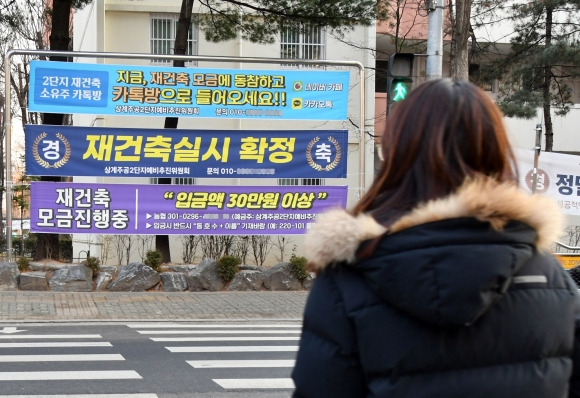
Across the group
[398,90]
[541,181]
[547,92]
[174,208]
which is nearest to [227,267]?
[174,208]

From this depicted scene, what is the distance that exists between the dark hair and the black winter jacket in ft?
0.23

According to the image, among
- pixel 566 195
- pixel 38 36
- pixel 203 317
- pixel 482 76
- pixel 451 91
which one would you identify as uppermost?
pixel 38 36

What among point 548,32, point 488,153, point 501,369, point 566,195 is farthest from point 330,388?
point 548,32

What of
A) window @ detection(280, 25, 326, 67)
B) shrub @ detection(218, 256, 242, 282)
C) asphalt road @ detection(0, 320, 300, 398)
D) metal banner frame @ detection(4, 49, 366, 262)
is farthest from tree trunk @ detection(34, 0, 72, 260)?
window @ detection(280, 25, 326, 67)

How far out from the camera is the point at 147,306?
14039mm

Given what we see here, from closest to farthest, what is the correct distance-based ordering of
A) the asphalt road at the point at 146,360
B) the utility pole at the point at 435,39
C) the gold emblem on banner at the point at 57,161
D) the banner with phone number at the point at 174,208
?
the asphalt road at the point at 146,360, the utility pole at the point at 435,39, the gold emblem on banner at the point at 57,161, the banner with phone number at the point at 174,208

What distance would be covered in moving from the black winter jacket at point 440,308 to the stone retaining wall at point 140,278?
542 inches

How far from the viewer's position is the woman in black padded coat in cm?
183

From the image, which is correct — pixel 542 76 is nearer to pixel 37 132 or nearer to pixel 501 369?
pixel 37 132

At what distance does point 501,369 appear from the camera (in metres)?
1.88

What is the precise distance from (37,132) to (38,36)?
62.6 feet

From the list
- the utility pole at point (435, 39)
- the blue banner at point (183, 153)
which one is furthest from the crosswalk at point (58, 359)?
the utility pole at point (435, 39)

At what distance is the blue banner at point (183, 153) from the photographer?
14938mm

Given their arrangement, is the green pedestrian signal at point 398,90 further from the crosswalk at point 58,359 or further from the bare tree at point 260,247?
the bare tree at point 260,247
